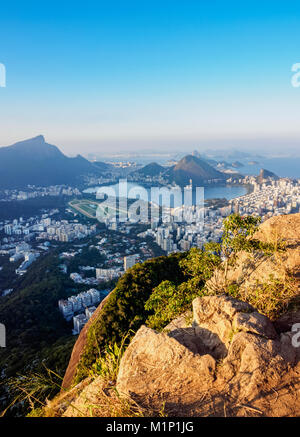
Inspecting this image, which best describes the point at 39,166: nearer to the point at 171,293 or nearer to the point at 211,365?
the point at 171,293

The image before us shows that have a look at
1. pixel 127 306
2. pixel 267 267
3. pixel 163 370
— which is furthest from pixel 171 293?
pixel 127 306

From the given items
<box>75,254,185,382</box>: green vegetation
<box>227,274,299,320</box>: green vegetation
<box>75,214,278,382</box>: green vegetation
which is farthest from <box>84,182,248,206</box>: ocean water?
<box>227,274,299,320</box>: green vegetation

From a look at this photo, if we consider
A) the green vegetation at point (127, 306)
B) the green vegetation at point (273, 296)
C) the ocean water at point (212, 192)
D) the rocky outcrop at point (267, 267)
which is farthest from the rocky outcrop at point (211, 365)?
the ocean water at point (212, 192)

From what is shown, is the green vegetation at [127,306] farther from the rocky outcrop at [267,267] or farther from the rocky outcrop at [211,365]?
the rocky outcrop at [211,365]

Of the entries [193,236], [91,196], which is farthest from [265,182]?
[91,196]

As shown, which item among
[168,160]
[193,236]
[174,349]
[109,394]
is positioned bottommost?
[193,236]
